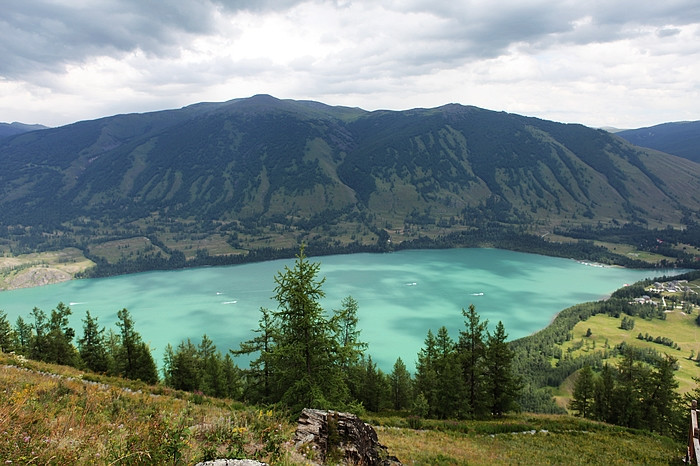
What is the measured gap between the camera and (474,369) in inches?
1166

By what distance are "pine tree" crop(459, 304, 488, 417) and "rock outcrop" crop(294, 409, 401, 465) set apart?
19.9m

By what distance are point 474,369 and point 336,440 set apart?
22.5m

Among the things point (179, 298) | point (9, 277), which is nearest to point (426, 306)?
point (179, 298)

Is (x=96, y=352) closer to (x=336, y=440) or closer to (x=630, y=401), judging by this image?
(x=336, y=440)

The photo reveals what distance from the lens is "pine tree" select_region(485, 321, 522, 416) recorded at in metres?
28.9

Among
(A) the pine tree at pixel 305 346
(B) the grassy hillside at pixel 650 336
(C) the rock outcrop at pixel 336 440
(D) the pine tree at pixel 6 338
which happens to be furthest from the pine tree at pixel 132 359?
(B) the grassy hillside at pixel 650 336

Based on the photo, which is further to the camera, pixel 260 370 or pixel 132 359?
pixel 132 359

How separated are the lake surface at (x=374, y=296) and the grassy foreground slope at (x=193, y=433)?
52.9 m

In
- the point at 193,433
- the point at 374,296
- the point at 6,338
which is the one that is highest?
the point at 193,433

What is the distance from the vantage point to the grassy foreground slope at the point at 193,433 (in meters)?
6.29

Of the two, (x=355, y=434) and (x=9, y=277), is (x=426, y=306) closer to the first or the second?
(x=355, y=434)

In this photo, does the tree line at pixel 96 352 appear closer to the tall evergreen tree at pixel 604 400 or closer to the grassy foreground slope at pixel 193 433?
the grassy foreground slope at pixel 193 433

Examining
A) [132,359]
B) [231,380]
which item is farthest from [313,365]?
[231,380]

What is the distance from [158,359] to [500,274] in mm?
134486
